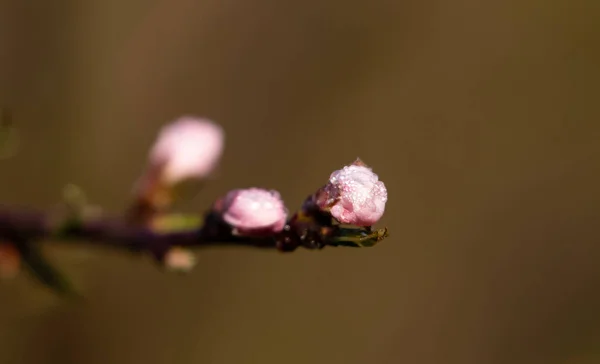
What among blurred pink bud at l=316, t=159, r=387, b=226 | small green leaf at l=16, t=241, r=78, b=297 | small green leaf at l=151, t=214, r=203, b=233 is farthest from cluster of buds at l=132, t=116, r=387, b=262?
small green leaf at l=16, t=241, r=78, b=297

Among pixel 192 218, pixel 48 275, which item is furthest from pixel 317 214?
pixel 48 275

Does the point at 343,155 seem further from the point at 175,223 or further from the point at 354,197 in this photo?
the point at 354,197

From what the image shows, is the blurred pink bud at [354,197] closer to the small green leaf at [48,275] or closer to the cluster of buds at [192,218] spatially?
the cluster of buds at [192,218]

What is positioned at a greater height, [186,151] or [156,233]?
[186,151]

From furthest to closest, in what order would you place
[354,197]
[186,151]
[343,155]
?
[343,155]
[186,151]
[354,197]

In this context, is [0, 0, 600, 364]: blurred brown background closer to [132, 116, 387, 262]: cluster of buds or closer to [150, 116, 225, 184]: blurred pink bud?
[150, 116, 225, 184]: blurred pink bud

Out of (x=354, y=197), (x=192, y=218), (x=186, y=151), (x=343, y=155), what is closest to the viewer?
(x=354, y=197)

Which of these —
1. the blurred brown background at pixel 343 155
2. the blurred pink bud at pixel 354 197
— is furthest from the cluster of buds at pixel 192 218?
the blurred brown background at pixel 343 155
